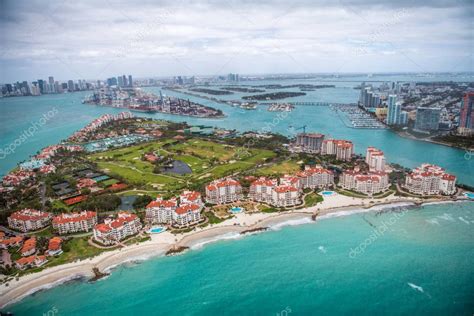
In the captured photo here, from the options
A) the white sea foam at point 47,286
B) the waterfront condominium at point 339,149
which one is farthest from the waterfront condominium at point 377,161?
the white sea foam at point 47,286

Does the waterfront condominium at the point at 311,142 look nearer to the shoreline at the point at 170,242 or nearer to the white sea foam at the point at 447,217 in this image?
the shoreline at the point at 170,242

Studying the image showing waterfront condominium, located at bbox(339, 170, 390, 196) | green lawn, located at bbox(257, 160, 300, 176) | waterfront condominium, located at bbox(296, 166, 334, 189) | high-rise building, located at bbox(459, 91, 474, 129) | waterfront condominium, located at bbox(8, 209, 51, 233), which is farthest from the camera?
high-rise building, located at bbox(459, 91, 474, 129)

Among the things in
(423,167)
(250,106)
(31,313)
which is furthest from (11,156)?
(250,106)

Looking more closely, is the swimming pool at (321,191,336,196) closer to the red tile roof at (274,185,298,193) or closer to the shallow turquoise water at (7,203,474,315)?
the red tile roof at (274,185,298,193)

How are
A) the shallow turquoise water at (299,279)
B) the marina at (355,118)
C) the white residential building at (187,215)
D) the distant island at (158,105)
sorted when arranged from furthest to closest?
the distant island at (158,105), the marina at (355,118), the white residential building at (187,215), the shallow turquoise water at (299,279)

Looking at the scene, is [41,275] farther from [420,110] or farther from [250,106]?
[250,106]

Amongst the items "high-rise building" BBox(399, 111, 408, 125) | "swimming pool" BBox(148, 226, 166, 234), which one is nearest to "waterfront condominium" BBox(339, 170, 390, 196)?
"swimming pool" BBox(148, 226, 166, 234)

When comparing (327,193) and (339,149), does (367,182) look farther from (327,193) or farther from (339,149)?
(339,149)
